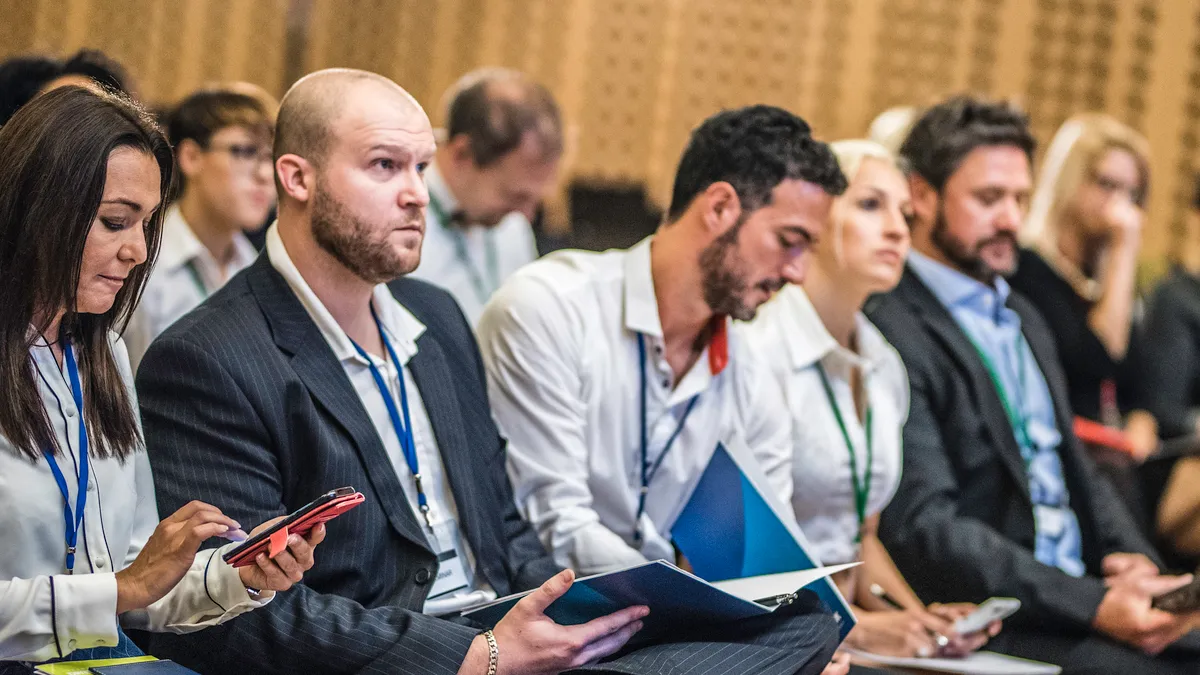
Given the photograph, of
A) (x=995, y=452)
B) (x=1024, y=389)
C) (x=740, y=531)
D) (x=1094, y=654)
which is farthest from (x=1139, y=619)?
(x=740, y=531)

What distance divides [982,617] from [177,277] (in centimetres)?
237

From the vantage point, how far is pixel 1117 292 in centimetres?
511

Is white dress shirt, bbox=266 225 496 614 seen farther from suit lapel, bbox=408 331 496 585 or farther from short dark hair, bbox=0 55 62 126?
short dark hair, bbox=0 55 62 126

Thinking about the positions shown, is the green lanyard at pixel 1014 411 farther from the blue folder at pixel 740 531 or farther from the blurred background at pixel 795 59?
the blurred background at pixel 795 59

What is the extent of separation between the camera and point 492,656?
2.20 m

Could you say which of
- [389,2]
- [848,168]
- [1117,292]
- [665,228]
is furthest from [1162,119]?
[665,228]

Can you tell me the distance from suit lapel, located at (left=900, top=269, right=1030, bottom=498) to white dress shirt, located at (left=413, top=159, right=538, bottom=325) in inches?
57.8

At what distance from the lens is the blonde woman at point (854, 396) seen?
3.33 meters

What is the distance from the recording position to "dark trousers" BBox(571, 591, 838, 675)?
229cm

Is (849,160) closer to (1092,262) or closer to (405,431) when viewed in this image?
(405,431)

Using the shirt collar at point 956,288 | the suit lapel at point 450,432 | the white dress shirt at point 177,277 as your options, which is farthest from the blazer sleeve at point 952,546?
the white dress shirt at point 177,277

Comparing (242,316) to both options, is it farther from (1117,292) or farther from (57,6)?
(57,6)

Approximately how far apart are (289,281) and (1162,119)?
7.12 m

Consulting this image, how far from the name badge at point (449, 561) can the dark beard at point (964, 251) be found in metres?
2.08
